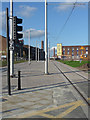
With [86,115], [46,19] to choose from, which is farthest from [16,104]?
[46,19]

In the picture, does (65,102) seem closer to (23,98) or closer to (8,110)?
(23,98)

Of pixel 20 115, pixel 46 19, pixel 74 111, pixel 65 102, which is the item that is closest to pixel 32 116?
pixel 20 115

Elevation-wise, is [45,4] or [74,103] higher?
[45,4]

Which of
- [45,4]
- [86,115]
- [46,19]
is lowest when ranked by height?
[86,115]

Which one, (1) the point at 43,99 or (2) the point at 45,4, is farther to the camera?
(2) the point at 45,4

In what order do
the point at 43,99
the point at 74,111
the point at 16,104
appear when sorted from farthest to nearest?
the point at 43,99
the point at 16,104
the point at 74,111

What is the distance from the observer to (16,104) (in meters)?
5.61

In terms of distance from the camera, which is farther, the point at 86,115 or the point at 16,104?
the point at 16,104

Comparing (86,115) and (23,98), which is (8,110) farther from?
(86,115)

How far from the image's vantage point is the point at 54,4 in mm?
15156

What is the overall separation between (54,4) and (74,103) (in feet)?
37.0

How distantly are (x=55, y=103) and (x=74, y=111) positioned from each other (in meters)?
0.97

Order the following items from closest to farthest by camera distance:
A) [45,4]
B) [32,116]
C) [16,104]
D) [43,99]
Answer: [32,116] → [16,104] → [43,99] → [45,4]

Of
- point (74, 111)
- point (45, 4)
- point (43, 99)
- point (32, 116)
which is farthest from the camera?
point (45, 4)
